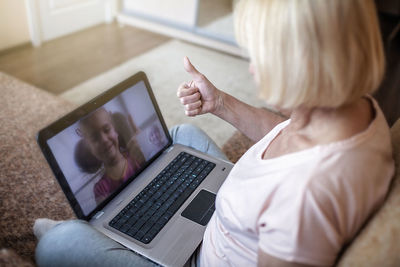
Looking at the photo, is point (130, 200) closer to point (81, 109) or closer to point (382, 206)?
point (81, 109)

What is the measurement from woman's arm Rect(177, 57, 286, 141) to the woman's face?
201 millimetres

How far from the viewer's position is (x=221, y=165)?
3.55 ft

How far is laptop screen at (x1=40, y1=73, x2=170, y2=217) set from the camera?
2.77 feet

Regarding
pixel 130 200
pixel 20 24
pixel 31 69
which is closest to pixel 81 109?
pixel 130 200

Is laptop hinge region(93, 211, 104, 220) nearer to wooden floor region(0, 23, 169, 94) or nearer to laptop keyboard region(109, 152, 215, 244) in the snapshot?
laptop keyboard region(109, 152, 215, 244)

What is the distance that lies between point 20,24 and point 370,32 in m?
2.71

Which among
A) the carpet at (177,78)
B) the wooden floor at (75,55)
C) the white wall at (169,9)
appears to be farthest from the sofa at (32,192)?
the white wall at (169,9)

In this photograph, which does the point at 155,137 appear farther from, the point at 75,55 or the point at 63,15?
the point at 63,15

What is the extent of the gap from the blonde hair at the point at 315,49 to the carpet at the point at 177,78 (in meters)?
1.38

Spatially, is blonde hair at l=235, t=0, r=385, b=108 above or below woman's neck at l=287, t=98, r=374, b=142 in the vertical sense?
above

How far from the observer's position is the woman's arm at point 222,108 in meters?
0.98

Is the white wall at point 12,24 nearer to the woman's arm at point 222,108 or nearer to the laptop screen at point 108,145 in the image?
the laptop screen at point 108,145

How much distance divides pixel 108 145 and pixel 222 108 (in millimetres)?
316

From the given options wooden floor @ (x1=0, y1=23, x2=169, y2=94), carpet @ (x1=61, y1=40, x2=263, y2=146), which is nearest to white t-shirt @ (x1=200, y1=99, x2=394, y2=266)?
carpet @ (x1=61, y1=40, x2=263, y2=146)
